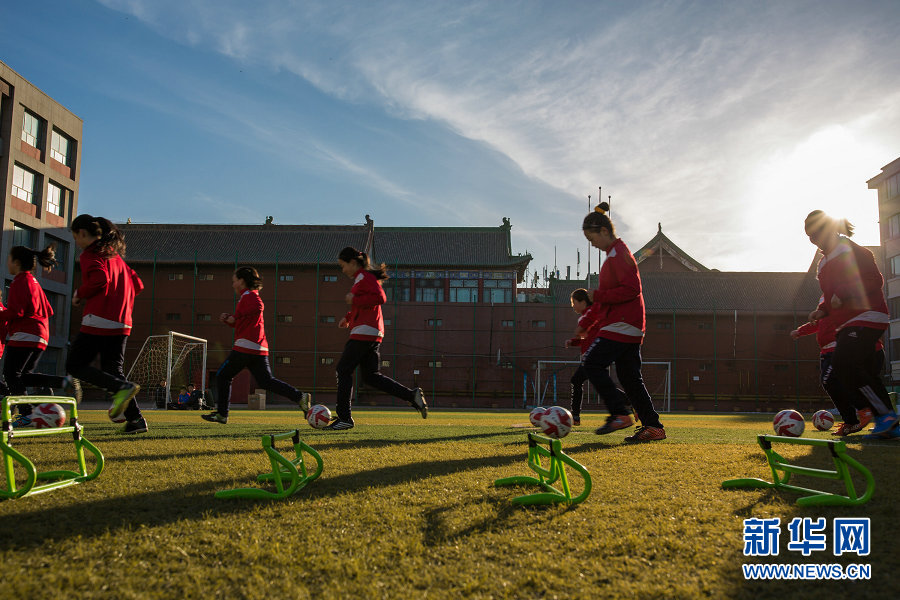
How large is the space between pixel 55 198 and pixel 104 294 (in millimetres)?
31119

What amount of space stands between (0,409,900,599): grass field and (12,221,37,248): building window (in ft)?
101

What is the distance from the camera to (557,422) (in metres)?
4.99

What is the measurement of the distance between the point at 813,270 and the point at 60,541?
143 feet

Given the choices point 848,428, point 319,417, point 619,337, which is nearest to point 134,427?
point 319,417

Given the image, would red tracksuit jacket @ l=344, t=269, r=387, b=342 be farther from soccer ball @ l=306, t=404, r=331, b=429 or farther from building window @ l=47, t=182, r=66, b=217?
building window @ l=47, t=182, r=66, b=217

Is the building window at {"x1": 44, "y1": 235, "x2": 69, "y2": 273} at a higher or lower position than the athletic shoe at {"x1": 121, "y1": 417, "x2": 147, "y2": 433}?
higher

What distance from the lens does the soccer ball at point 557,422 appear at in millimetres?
4949

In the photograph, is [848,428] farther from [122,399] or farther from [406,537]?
[122,399]

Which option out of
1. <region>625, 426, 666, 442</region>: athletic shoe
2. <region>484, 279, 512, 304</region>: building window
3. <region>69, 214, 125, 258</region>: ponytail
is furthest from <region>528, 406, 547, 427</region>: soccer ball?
<region>484, 279, 512, 304</region>: building window

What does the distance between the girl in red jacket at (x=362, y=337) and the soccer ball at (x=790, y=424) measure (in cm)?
354

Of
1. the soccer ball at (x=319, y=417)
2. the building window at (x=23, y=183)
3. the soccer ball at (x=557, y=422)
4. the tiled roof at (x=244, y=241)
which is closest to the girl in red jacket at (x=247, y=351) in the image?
the soccer ball at (x=319, y=417)

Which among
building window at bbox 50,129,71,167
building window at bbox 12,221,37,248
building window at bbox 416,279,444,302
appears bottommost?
building window at bbox 416,279,444,302

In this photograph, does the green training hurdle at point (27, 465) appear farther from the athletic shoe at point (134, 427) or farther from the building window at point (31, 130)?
the building window at point (31, 130)

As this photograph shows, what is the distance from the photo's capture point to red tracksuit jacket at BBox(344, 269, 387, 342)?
23.3 feet
